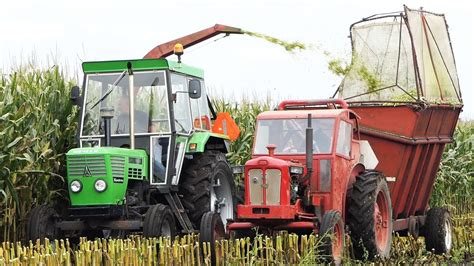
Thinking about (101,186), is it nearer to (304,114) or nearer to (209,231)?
(209,231)

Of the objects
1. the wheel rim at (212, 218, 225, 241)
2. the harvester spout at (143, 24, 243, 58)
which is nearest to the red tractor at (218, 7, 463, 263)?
the wheel rim at (212, 218, 225, 241)

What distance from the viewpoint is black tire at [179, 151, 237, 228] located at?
39.6ft

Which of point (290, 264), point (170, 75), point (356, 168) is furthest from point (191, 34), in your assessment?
point (290, 264)

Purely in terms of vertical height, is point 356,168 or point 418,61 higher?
point 418,61

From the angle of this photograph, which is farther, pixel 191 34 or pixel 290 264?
pixel 191 34

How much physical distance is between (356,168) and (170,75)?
249 cm

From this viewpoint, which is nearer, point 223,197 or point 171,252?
point 171,252

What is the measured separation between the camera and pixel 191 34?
566 inches

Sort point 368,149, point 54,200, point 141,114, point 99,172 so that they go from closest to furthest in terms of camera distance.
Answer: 1. point 99,172
2. point 141,114
3. point 54,200
4. point 368,149

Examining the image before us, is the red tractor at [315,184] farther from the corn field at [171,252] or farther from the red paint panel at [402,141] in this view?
the red paint panel at [402,141]

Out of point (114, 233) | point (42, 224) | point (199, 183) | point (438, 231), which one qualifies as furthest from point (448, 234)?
point (42, 224)

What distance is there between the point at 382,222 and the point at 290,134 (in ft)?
5.22

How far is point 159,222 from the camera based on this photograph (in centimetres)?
1097

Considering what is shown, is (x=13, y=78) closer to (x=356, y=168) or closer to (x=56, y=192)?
(x=56, y=192)
